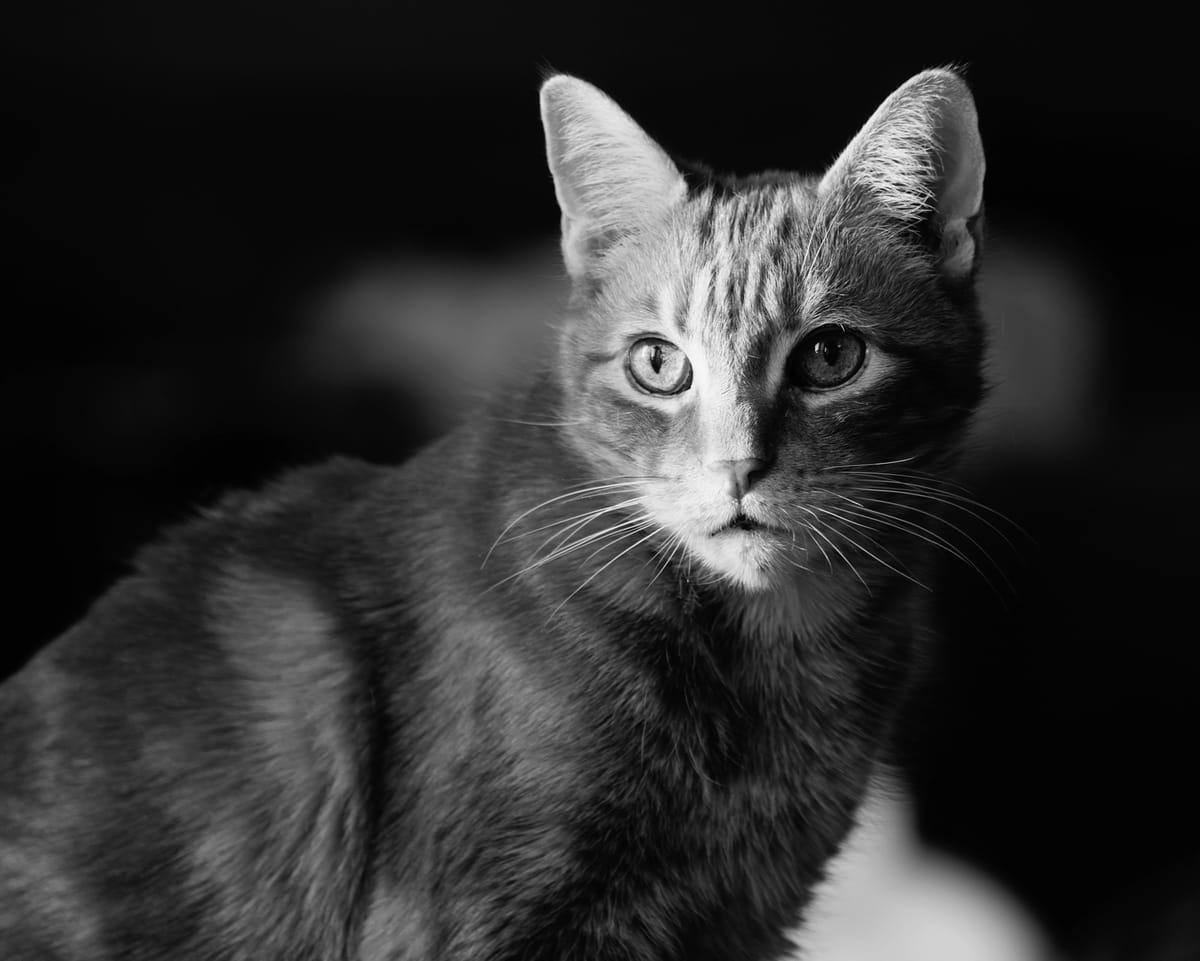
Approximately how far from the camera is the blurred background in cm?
340

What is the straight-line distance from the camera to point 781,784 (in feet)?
4.55

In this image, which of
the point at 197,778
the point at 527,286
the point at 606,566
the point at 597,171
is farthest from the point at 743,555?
the point at 527,286

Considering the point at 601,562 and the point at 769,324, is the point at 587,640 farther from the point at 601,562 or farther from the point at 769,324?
the point at 769,324

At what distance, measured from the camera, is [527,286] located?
4.04 m

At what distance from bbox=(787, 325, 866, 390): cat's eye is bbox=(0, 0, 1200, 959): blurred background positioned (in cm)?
213

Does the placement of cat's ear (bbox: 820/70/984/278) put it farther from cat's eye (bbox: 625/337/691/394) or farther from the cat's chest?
the cat's chest

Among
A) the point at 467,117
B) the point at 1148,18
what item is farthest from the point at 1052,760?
the point at 467,117

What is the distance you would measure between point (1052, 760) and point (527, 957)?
269cm

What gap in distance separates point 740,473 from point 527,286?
2.83 metres

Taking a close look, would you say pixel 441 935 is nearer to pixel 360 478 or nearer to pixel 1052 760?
pixel 360 478

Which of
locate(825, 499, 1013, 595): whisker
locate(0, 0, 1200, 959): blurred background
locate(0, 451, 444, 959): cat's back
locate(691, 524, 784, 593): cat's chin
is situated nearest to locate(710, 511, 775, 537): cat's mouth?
locate(691, 524, 784, 593): cat's chin

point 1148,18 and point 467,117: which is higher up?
point 1148,18

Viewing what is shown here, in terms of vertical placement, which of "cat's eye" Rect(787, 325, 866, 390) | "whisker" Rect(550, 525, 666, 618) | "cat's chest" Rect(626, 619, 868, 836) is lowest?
"cat's chest" Rect(626, 619, 868, 836)

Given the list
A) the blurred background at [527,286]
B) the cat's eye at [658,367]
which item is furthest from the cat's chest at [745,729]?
the blurred background at [527,286]
